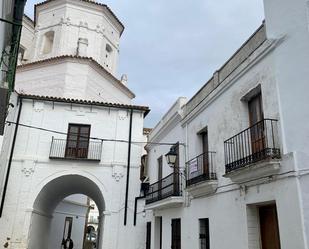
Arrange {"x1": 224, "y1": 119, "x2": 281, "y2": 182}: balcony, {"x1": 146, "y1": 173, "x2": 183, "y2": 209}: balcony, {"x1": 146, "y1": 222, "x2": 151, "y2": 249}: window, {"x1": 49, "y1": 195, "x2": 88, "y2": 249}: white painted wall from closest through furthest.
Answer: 1. {"x1": 224, "y1": 119, "x2": 281, "y2": 182}: balcony
2. {"x1": 146, "y1": 173, "x2": 183, "y2": 209}: balcony
3. {"x1": 146, "y1": 222, "x2": 151, "y2": 249}: window
4. {"x1": 49, "y1": 195, "x2": 88, "y2": 249}: white painted wall

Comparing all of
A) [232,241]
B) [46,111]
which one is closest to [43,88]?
[46,111]

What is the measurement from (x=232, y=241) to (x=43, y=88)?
1591 cm

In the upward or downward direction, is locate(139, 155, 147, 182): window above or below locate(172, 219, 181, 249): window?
above

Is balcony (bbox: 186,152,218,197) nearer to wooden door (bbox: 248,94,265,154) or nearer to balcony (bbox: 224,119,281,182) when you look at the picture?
balcony (bbox: 224,119,281,182)

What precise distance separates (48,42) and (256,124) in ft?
63.1

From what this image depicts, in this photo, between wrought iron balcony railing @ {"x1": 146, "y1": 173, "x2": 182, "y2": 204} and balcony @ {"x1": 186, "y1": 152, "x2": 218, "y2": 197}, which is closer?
balcony @ {"x1": 186, "y1": 152, "x2": 218, "y2": 197}

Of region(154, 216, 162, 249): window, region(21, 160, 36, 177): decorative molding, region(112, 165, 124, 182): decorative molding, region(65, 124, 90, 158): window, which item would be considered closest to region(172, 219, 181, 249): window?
region(154, 216, 162, 249): window

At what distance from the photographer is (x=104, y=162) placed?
14102mm

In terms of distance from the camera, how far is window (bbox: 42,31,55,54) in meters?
21.7

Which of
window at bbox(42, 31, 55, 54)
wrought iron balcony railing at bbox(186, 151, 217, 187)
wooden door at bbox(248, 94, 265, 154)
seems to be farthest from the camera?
window at bbox(42, 31, 55, 54)

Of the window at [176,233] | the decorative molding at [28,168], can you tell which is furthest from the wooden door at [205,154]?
the decorative molding at [28,168]

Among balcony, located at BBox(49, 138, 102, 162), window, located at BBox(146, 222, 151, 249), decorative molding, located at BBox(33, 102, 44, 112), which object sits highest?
decorative molding, located at BBox(33, 102, 44, 112)

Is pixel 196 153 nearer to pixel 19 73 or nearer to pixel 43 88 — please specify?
pixel 43 88

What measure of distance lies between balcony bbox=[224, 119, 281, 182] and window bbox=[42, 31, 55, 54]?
17.8m
